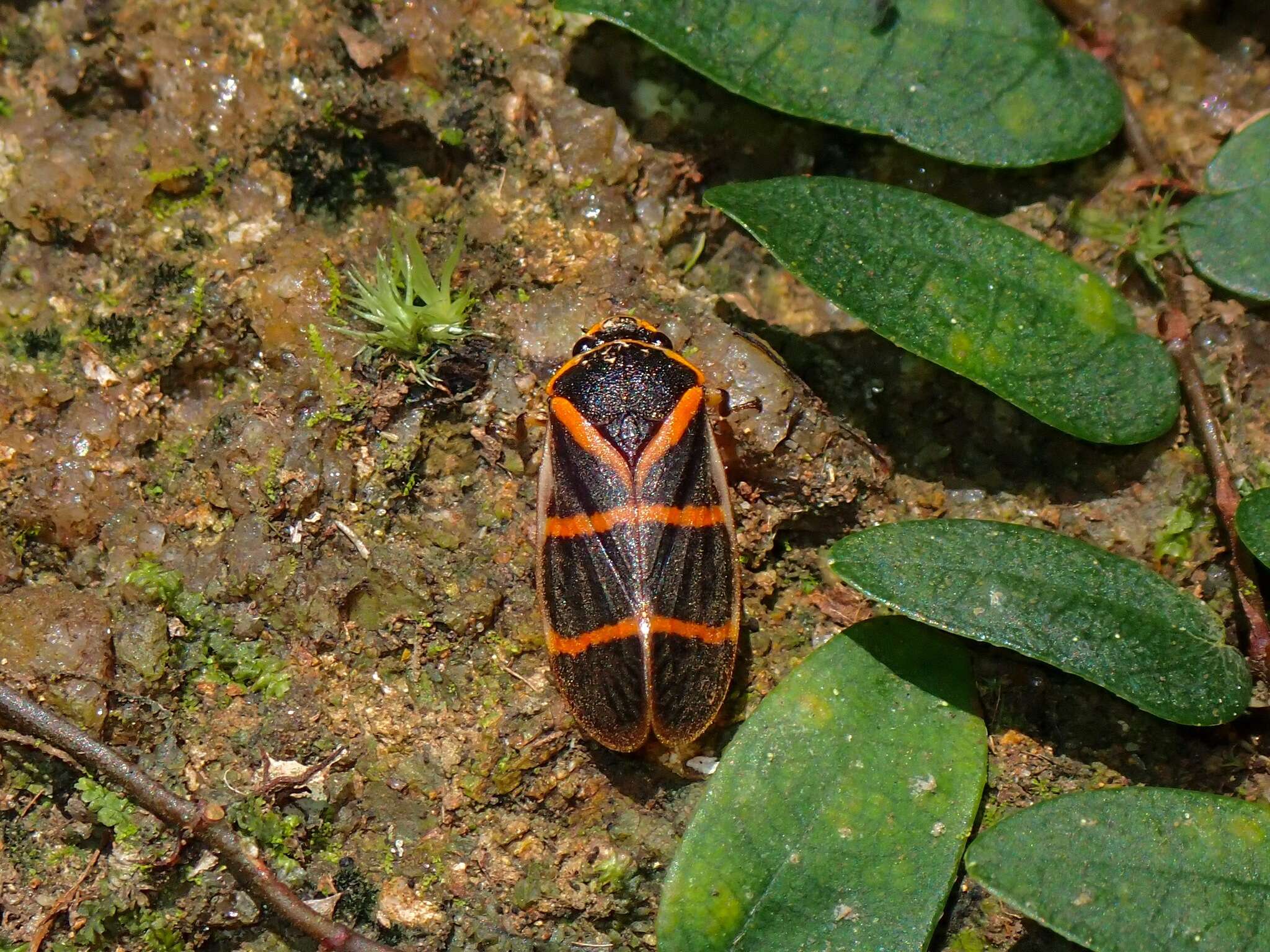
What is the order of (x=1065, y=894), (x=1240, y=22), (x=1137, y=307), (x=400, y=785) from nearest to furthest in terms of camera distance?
(x=1065, y=894) → (x=400, y=785) → (x=1137, y=307) → (x=1240, y=22)

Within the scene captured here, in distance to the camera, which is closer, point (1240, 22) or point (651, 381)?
point (651, 381)

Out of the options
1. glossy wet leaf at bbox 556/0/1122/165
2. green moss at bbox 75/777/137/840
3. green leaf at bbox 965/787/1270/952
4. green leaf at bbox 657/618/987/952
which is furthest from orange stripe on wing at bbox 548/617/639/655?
glossy wet leaf at bbox 556/0/1122/165

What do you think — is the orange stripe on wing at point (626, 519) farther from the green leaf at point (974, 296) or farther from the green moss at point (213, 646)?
the green moss at point (213, 646)

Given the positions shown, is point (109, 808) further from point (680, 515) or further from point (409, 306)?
point (680, 515)

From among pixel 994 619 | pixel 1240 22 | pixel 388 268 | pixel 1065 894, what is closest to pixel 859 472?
pixel 994 619

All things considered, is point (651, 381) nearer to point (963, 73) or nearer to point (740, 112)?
point (740, 112)

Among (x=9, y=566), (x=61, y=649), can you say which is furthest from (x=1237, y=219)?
(x=9, y=566)

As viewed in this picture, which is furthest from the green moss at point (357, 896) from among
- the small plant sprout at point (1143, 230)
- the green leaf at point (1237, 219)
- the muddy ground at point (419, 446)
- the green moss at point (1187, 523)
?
the green leaf at point (1237, 219)
